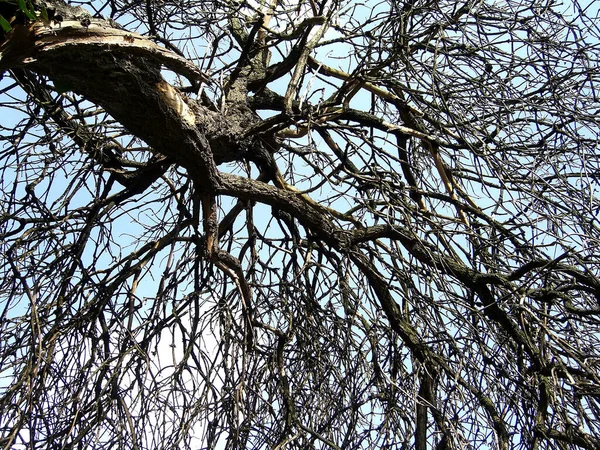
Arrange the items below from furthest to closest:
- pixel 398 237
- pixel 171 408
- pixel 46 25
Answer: pixel 398 237 < pixel 171 408 < pixel 46 25

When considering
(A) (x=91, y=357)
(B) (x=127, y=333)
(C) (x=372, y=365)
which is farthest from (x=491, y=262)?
(A) (x=91, y=357)

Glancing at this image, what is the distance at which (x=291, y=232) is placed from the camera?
4055 mm

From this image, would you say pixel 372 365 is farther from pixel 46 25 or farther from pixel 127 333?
pixel 46 25

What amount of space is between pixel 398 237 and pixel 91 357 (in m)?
1.63

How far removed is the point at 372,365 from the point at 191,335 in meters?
0.99

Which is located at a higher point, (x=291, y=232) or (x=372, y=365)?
(x=291, y=232)

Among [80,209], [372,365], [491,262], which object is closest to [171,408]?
[372,365]

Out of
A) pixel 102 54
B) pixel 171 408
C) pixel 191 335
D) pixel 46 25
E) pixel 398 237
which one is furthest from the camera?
pixel 191 335

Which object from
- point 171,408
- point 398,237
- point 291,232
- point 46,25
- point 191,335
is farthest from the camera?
point 291,232

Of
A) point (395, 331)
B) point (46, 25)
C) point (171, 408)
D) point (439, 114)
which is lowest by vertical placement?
point (171, 408)

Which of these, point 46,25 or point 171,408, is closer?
point 46,25

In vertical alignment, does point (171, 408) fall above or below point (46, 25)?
below

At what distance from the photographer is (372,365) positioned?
10.8 ft

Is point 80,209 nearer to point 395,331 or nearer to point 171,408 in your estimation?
point 171,408
